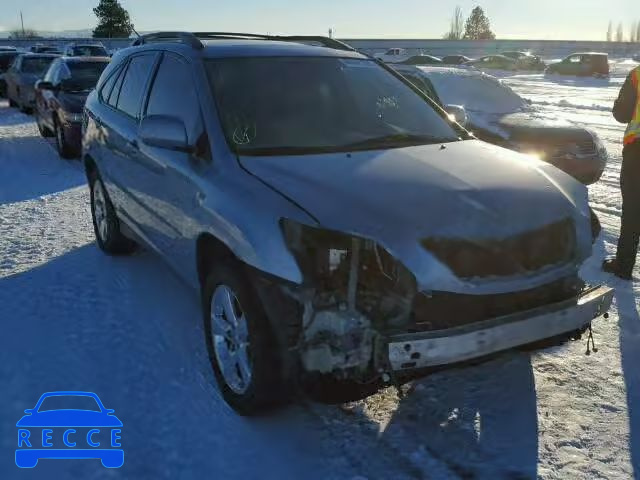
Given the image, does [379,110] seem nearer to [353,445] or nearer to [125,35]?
[353,445]

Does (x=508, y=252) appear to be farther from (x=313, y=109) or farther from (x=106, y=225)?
(x=106, y=225)

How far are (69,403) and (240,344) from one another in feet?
3.38

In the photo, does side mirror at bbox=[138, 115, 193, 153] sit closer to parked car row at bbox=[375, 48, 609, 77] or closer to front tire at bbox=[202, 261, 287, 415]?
front tire at bbox=[202, 261, 287, 415]

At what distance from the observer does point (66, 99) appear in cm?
1018

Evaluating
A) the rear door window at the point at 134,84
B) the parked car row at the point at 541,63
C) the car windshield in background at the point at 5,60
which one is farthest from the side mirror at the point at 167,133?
the parked car row at the point at 541,63

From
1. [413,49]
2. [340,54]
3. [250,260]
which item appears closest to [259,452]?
[250,260]

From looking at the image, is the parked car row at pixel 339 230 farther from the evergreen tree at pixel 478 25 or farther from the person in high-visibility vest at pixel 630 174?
the evergreen tree at pixel 478 25

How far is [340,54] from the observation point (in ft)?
14.3

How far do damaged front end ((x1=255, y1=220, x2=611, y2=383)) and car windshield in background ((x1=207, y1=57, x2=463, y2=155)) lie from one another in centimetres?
90

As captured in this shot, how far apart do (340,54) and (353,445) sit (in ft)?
8.98

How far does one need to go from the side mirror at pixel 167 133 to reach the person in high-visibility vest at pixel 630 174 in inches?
140

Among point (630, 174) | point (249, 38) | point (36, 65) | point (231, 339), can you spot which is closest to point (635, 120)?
point (630, 174)

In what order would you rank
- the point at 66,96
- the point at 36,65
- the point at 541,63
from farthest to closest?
the point at 541,63 → the point at 36,65 → the point at 66,96

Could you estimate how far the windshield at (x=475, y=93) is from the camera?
8.78 metres
